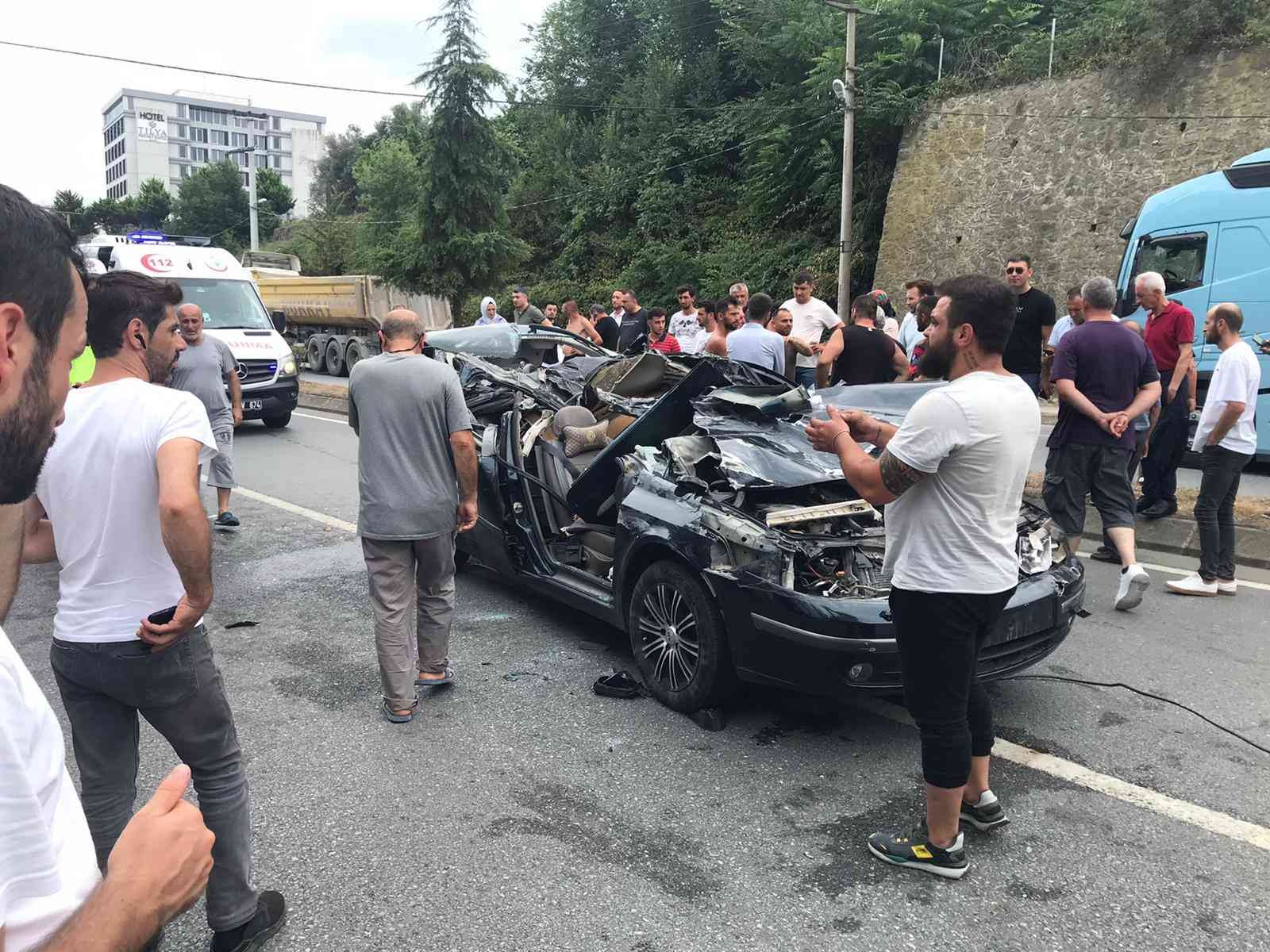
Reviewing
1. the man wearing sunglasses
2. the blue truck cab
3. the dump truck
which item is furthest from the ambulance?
the blue truck cab

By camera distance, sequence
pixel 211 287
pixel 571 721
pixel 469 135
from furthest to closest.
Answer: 1. pixel 469 135
2. pixel 211 287
3. pixel 571 721

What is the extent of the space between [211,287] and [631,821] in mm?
12545

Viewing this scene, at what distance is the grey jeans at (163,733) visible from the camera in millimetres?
2357

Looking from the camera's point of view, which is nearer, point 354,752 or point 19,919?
point 19,919

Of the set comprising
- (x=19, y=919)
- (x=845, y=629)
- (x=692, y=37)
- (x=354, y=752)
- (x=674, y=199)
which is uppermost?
(x=692, y=37)

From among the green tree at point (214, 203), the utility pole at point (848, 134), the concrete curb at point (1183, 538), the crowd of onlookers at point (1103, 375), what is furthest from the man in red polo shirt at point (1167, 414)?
the green tree at point (214, 203)

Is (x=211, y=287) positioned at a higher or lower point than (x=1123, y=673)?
higher

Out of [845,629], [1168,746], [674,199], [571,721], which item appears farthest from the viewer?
[674,199]

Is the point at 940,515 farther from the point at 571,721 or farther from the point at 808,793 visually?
the point at 571,721

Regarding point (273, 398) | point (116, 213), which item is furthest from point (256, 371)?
point (116, 213)

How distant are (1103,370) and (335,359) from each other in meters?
20.9

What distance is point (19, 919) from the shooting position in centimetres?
97

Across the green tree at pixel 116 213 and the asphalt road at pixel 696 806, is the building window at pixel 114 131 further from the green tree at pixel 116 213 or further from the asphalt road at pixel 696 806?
the asphalt road at pixel 696 806

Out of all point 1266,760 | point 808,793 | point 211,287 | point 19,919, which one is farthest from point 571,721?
point 211,287
